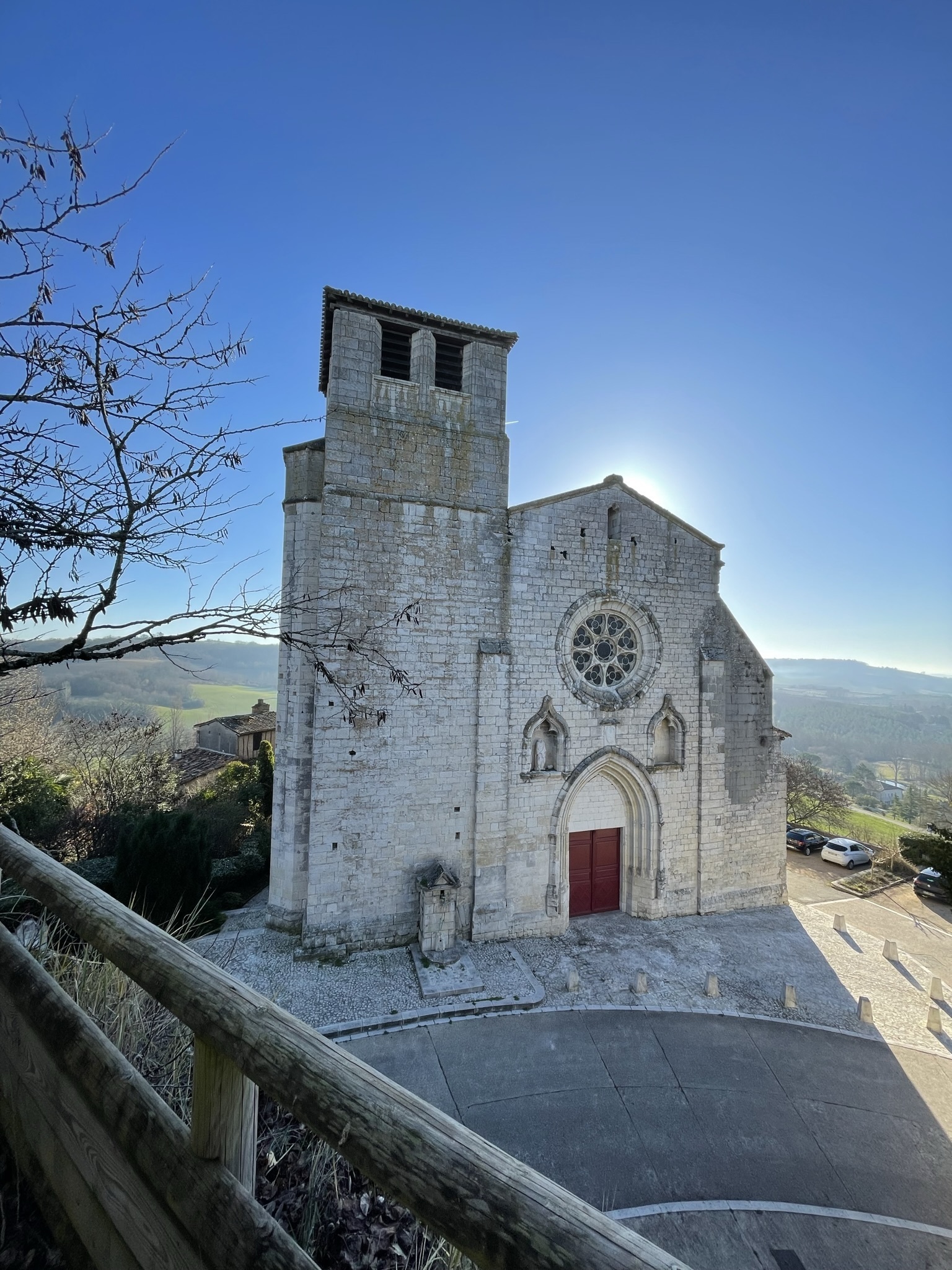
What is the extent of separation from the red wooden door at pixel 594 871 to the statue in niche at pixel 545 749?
6.33 ft

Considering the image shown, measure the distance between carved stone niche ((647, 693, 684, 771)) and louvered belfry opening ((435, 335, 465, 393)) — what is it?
27.3ft

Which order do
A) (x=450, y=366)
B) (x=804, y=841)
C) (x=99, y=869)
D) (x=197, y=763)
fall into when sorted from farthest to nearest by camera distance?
(x=197, y=763), (x=804, y=841), (x=99, y=869), (x=450, y=366)

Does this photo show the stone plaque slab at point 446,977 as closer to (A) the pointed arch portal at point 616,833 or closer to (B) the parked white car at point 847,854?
(A) the pointed arch portal at point 616,833

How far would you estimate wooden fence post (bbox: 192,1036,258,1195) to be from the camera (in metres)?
1.38

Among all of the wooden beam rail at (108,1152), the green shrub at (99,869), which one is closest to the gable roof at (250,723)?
the green shrub at (99,869)

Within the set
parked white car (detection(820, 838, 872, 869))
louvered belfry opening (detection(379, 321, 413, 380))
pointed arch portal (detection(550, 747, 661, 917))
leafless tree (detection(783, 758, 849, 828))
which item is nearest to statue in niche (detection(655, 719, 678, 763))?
pointed arch portal (detection(550, 747, 661, 917))

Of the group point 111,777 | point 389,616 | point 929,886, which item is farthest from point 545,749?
point 929,886

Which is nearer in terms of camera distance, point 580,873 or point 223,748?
point 580,873

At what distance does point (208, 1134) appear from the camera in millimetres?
1381

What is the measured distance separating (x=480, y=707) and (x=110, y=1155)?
27.9ft

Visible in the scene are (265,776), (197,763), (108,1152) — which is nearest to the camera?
(108,1152)

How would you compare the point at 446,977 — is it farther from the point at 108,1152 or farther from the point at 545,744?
the point at 108,1152

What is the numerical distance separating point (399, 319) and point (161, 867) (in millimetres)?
11418

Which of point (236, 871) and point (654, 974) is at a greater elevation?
point (236, 871)
